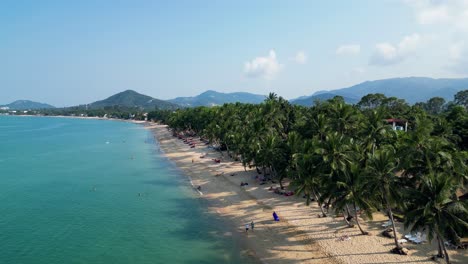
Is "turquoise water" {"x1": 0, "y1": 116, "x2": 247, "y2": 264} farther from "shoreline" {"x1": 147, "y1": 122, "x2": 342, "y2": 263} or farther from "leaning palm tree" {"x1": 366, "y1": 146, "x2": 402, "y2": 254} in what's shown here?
"leaning palm tree" {"x1": 366, "y1": 146, "x2": 402, "y2": 254}

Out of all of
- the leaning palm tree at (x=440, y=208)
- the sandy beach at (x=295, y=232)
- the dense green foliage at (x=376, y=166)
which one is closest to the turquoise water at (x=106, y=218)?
the sandy beach at (x=295, y=232)

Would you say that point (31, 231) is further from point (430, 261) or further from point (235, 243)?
point (430, 261)

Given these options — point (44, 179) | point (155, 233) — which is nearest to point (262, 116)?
point (155, 233)


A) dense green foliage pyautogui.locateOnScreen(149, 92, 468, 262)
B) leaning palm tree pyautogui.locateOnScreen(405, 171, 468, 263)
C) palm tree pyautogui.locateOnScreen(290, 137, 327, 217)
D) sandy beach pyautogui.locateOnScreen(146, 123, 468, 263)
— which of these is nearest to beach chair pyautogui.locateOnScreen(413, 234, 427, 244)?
sandy beach pyautogui.locateOnScreen(146, 123, 468, 263)

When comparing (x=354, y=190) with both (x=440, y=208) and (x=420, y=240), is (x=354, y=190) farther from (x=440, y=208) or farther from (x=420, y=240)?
(x=440, y=208)

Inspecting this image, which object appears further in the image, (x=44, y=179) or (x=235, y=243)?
(x=44, y=179)

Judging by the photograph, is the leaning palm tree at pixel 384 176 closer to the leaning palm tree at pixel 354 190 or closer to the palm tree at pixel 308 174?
the leaning palm tree at pixel 354 190
